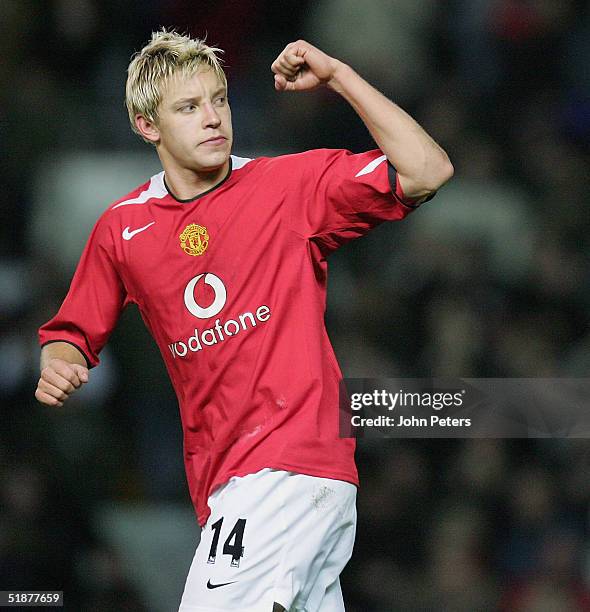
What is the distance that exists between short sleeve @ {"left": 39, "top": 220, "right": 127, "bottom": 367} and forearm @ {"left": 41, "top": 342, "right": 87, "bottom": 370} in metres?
0.01

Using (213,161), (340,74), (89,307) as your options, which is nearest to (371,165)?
(340,74)

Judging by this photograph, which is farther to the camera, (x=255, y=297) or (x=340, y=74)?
(x=255, y=297)

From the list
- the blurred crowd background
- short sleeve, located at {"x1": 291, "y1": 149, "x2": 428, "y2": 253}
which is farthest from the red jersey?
the blurred crowd background

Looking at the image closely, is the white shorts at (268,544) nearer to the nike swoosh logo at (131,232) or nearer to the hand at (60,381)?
the hand at (60,381)

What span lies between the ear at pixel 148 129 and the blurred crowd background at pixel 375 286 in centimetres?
223

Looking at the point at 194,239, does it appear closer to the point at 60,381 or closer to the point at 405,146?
the point at 60,381

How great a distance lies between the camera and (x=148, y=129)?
137 inches

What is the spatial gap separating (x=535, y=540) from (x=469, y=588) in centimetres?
40

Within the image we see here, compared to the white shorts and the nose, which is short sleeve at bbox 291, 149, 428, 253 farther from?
the white shorts

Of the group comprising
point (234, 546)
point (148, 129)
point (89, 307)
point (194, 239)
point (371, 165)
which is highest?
point (148, 129)

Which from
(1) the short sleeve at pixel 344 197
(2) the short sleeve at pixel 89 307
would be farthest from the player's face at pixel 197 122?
(2) the short sleeve at pixel 89 307

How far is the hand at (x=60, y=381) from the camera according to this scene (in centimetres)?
317

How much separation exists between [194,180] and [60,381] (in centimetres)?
68

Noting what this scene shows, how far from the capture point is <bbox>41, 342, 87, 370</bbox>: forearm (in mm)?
3482
